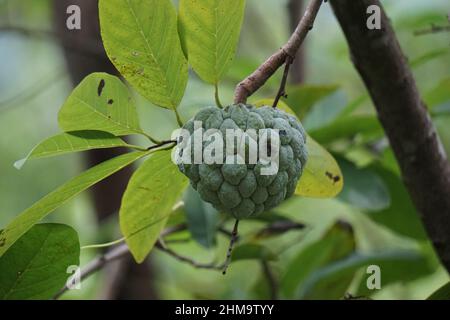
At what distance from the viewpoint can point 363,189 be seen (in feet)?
5.24

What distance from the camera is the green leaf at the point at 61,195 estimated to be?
0.97 m

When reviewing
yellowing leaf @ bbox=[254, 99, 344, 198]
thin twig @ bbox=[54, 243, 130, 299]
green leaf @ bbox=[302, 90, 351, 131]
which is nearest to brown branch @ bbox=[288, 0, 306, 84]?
green leaf @ bbox=[302, 90, 351, 131]

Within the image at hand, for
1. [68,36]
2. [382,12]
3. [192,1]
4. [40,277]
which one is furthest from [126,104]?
[68,36]

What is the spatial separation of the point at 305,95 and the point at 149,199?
2.34ft

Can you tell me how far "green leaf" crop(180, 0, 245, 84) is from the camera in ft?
3.18

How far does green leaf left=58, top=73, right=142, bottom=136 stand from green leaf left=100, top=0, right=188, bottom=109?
1.6 inches

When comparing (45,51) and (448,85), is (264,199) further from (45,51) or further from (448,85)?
(45,51)

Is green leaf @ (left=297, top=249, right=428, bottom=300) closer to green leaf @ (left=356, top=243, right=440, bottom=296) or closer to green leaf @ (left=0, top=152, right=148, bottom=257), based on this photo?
green leaf @ (left=356, top=243, right=440, bottom=296)

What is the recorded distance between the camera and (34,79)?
14.9 ft

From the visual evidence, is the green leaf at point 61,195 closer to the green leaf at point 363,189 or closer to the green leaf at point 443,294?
the green leaf at point 443,294

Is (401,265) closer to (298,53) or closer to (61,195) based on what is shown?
(298,53)

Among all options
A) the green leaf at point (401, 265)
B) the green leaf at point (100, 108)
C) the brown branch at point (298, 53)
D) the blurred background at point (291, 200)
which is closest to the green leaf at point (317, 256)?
the blurred background at point (291, 200)

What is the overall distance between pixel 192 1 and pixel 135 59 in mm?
115

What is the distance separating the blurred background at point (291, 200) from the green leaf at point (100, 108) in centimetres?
58
